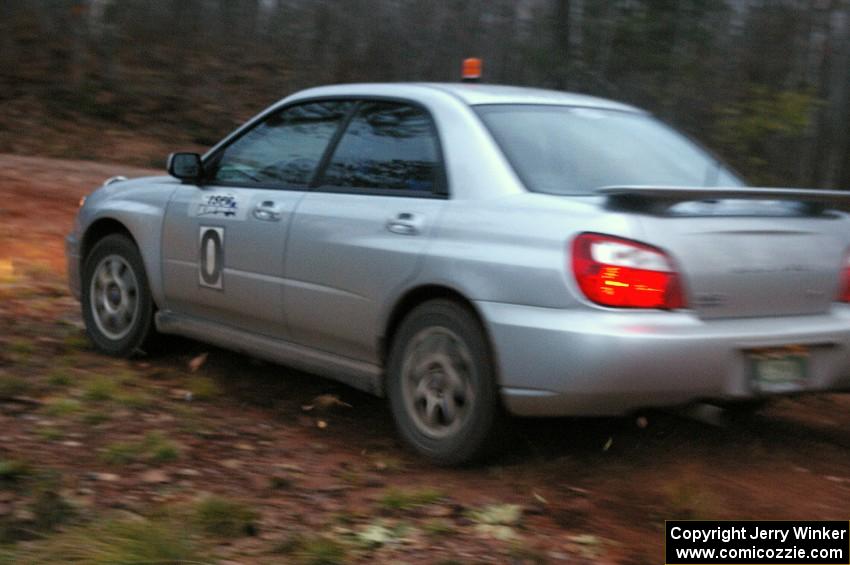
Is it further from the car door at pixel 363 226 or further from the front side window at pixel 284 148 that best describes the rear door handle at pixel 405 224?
the front side window at pixel 284 148

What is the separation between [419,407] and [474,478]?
0.40 m

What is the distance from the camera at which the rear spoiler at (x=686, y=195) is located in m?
4.30

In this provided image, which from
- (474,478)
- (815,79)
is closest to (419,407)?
(474,478)

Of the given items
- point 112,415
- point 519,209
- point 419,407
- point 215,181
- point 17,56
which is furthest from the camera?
point 17,56

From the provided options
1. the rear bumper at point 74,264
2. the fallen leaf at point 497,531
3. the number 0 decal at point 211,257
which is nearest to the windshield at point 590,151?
the fallen leaf at point 497,531

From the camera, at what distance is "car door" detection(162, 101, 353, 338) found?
5.71 metres

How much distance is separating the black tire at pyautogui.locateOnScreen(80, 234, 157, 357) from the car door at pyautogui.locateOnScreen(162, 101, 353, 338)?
0.22 metres

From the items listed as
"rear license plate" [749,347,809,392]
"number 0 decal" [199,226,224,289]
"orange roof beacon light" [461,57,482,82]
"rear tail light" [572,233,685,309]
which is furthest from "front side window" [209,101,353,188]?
"rear license plate" [749,347,809,392]

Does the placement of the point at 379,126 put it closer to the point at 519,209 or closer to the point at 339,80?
the point at 519,209

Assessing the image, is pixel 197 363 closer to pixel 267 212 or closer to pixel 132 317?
pixel 132 317

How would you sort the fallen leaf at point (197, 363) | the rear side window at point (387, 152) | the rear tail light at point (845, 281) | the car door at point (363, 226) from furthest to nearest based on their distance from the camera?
the fallen leaf at point (197, 363) < the rear side window at point (387, 152) < the car door at point (363, 226) < the rear tail light at point (845, 281)

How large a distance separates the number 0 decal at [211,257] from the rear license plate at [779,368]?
2.72 meters

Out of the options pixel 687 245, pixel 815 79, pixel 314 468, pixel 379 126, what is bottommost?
pixel 314 468

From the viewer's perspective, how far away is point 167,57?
22.7m
